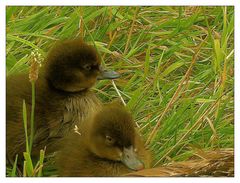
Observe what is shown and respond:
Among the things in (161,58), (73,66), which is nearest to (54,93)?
(73,66)

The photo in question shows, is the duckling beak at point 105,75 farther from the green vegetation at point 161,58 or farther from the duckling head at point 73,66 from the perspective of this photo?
the green vegetation at point 161,58

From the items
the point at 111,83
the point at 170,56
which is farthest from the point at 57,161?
the point at 170,56

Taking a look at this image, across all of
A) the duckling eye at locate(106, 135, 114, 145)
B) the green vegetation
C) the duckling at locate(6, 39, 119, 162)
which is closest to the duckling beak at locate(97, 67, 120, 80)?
the duckling at locate(6, 39, 119, 162)

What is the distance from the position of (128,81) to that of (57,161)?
0.38 m

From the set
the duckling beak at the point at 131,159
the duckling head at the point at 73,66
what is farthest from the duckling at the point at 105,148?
the duckling head at the point at 73,66

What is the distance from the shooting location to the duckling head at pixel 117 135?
246 cm

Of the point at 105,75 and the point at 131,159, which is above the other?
the point at 105,75

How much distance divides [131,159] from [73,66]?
0.32m

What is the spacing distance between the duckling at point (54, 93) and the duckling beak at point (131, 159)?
0.22 m

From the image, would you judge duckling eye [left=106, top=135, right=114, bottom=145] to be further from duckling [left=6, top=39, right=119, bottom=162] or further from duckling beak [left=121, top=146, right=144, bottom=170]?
duckling [left=6, top=39, right=119, bottom=162]

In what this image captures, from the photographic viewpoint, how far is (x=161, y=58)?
2.82m

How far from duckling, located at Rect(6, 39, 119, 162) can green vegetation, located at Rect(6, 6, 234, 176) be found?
109 mm

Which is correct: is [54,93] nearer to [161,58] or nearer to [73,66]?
[73,66]

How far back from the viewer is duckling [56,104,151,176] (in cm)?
246
